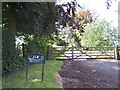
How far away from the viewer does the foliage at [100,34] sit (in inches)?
875

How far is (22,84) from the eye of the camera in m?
6.96

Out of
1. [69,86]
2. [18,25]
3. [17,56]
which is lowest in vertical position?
[69,86]

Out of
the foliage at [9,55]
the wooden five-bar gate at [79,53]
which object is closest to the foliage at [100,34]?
the wooden five-bar gate at [79,53]

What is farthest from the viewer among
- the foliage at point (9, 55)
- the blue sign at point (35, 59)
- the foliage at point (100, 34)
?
the foliage at point (100, 34)

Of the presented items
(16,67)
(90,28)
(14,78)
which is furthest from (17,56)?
(90,28)

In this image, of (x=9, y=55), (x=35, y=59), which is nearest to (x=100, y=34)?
(x=9, y=55)

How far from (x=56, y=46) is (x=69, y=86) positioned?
35.6 feet

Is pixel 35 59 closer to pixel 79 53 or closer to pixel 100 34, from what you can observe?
pixel 79 53

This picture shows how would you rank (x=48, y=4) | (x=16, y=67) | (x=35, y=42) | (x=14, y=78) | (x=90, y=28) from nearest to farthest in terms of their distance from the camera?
(x=14, y=78), (x=48, y=4), (x=16, y=67), (x=35, y=42), (x=90, y=28)

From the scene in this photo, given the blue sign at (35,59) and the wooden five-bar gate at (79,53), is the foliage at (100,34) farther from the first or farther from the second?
the blue sign at (35,59)

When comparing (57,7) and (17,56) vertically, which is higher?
(57,7)

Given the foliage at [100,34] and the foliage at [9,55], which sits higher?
the foliage at [100,34]

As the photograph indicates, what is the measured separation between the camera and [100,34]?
22.3m

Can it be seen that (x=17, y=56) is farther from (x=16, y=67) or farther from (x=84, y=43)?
(x=84, y=43)
